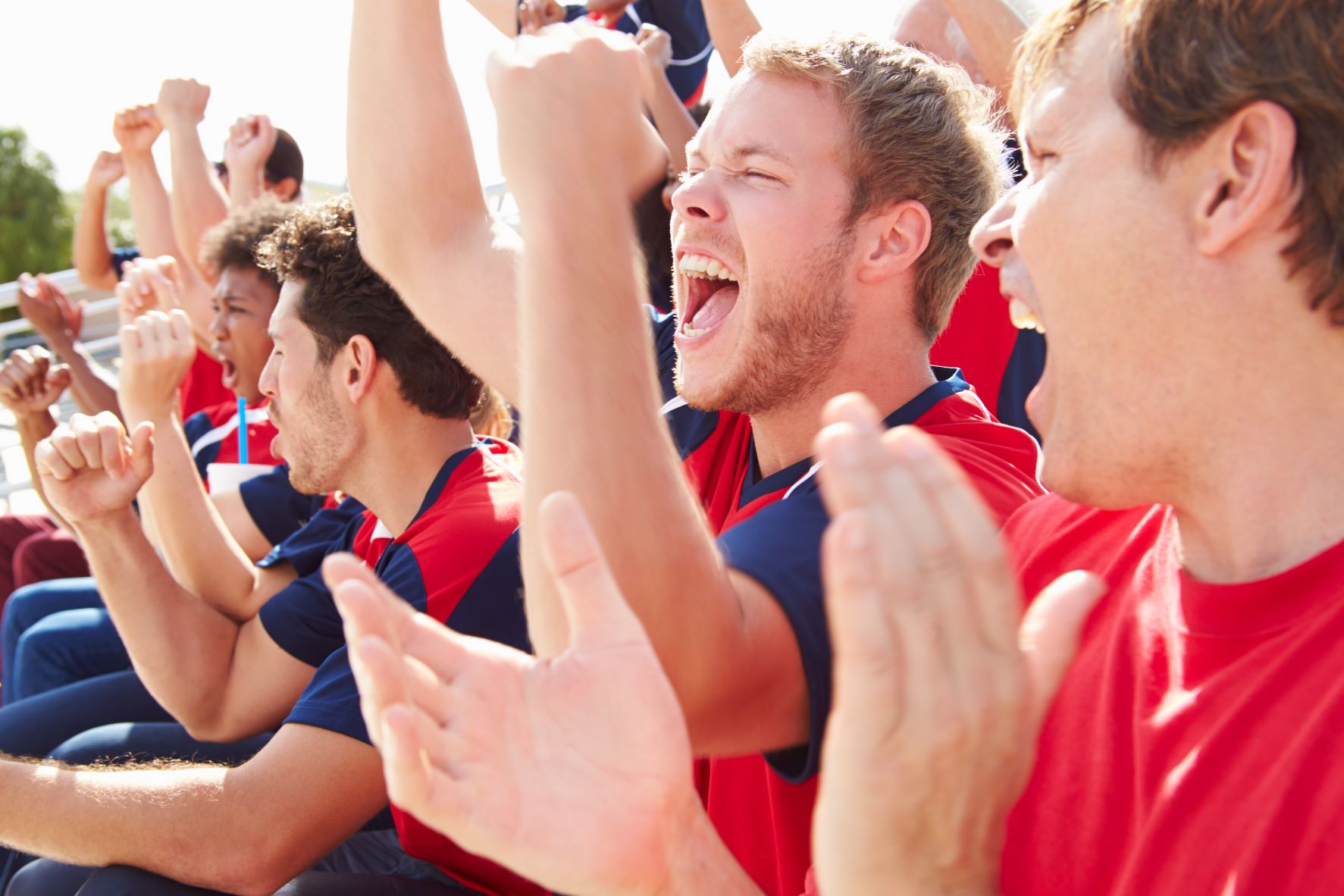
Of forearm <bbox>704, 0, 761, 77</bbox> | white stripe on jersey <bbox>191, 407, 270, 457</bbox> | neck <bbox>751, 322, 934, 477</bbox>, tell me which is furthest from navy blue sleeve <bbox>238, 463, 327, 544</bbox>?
neck <bbox>751, 322, 934, 477</bbox>

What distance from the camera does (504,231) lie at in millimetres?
1973

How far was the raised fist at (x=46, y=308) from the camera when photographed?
432 cm

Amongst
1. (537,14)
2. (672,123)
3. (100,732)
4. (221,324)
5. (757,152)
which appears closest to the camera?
(757,152)

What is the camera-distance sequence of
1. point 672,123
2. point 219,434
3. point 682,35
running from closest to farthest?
point 672,123, point 219,434, point 682,35

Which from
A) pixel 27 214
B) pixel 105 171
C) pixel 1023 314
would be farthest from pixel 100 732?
pixel 27 214

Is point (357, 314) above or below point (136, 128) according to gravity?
below

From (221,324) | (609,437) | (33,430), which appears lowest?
(33,430)

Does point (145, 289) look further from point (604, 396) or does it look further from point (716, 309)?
point (604, 396)

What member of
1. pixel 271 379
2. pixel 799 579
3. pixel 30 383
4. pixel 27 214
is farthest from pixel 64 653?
pixel 27 214

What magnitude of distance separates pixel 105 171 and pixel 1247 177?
16.8 ft

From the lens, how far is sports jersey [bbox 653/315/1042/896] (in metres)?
1.15

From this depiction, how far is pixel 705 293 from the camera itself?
1746mm

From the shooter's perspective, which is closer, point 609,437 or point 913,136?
point 609,437

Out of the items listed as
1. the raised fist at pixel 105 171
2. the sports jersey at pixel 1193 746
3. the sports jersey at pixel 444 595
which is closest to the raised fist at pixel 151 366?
the sports jersey at pixel 444 595
